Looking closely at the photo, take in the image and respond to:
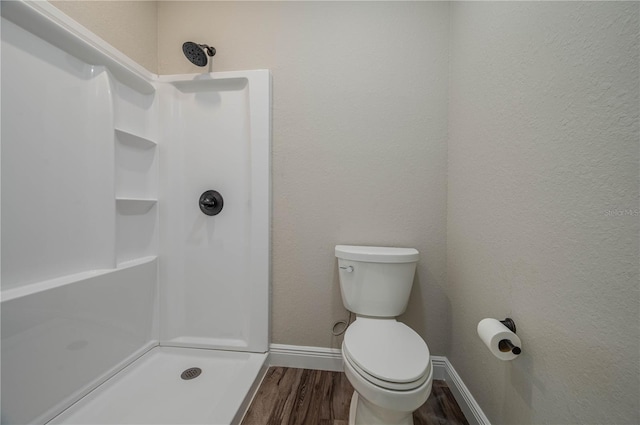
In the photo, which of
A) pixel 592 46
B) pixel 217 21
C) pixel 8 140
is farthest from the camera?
pixel 217 21

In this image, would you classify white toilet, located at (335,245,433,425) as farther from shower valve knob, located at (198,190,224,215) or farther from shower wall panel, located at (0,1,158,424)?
shower wall panel, located at (0,1,158,424)

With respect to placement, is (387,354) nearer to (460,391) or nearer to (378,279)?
(378,279)

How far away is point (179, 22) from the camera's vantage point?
1411mm

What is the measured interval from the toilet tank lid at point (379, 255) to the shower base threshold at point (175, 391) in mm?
794

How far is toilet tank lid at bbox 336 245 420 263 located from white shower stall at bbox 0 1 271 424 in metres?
0.47

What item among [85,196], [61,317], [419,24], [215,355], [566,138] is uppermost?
[419,24]

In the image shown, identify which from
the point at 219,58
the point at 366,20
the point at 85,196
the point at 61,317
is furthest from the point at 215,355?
the point at 366,20

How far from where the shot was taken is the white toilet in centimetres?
77

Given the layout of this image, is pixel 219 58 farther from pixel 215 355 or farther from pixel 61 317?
pixel 215 355

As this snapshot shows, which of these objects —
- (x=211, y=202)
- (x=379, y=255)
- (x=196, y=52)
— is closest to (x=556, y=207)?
(x=379, y=255)

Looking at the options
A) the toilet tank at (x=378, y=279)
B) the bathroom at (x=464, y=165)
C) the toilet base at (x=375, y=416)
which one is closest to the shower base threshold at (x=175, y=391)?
the bathroom at (x=464, y=165)

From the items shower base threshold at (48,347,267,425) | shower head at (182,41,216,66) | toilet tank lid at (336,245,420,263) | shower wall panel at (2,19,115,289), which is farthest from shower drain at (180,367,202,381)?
shower head at (182,41,216,66)

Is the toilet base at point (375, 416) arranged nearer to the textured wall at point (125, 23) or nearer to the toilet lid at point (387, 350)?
the toilet lid at point (387, 350)

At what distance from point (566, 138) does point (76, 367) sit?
195 centimetres
